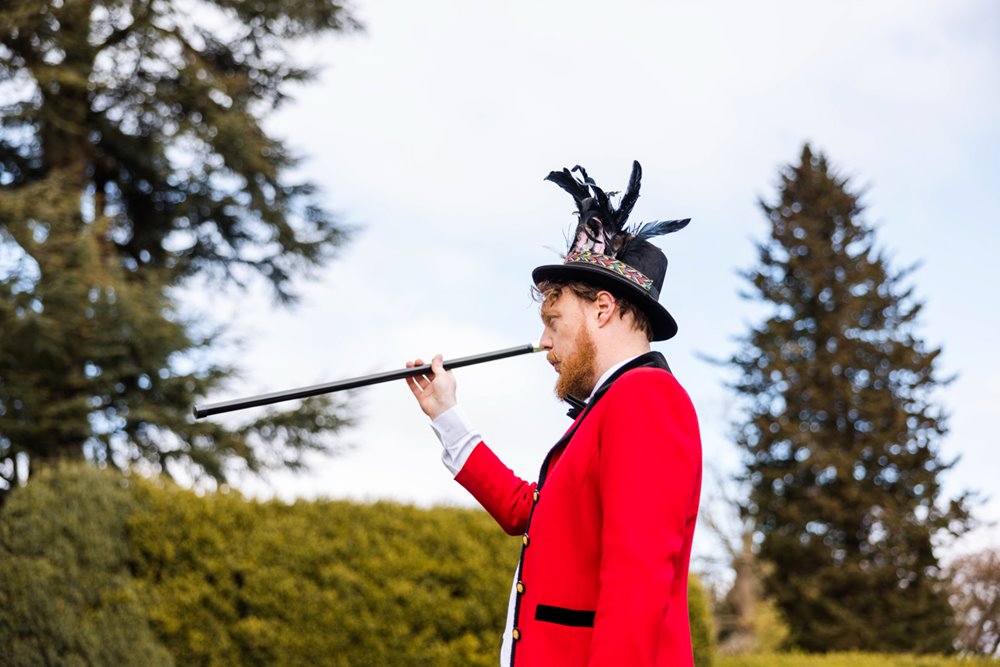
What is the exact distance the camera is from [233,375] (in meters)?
13.6

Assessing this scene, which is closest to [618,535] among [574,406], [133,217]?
[574,406]

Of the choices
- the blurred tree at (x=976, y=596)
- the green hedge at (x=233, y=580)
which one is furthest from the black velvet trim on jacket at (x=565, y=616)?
the blurred tree at (x=976, y=596)

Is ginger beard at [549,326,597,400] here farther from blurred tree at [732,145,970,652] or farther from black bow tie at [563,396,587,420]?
blurred tree at [732,145,970,652]

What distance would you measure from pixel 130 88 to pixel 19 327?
4.42m

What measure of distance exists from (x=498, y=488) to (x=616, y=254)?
0.75m

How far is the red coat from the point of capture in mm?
2023

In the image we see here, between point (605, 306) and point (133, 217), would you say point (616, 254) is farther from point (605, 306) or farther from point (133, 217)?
point (133, 217)

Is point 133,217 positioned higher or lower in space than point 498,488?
higher

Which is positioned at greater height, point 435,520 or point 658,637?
point 435,520

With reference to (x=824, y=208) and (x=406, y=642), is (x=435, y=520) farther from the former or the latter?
(x=824, y=208)

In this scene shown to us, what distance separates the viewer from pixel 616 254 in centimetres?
252

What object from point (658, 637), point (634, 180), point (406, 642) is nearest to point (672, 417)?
point (658, 637)

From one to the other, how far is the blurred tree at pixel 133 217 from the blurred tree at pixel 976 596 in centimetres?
954

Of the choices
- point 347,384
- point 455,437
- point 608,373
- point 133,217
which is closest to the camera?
point 608,373
